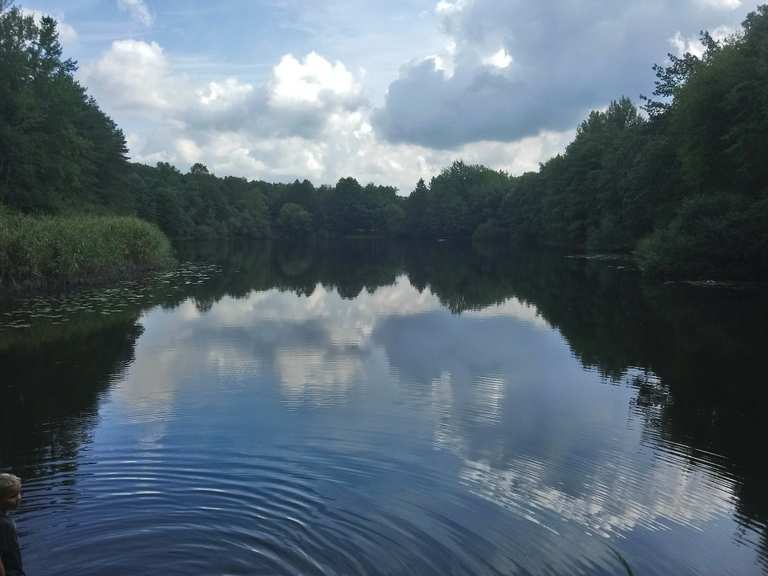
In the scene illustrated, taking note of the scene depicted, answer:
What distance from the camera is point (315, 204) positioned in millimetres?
168625

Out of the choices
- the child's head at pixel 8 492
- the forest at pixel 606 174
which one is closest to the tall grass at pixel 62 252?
the forest at pixel 606 174

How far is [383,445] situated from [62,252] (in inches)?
886

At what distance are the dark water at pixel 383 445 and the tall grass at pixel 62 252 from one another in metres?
4.50

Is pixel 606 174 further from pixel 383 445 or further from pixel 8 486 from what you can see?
pixel 8 486

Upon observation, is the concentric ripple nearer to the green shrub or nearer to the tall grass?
the tall grass

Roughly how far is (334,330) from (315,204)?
Result: 150m

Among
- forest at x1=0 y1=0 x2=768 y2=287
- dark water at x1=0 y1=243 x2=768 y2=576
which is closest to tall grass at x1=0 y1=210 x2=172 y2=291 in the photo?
forest at x1=0 y1=0 x2=768 y2=287

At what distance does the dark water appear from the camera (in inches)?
277

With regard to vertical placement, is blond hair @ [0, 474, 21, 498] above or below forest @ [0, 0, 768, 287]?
below

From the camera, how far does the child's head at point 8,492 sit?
456 cm

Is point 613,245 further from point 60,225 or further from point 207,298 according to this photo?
point 60,225

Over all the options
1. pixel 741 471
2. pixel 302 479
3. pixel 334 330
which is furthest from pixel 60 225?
pixel 741 471

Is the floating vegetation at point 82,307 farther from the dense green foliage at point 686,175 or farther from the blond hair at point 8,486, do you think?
the dense green foliage at point 686,175

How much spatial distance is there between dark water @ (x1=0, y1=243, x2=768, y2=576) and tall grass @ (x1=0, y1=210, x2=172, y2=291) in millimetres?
4500
